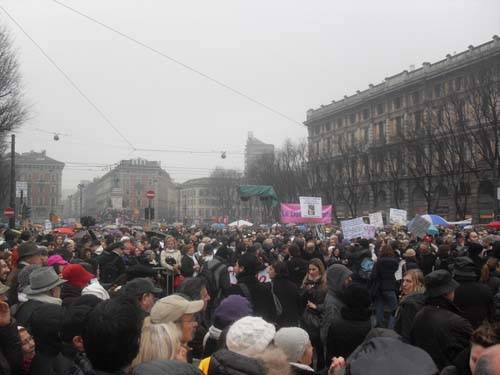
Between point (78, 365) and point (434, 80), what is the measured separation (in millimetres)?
60471

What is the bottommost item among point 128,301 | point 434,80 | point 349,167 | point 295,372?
point 295,372

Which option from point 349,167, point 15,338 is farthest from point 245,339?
point 349,167

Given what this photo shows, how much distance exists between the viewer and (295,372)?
3211mm

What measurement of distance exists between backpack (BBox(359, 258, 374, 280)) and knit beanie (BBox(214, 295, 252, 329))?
615 cm

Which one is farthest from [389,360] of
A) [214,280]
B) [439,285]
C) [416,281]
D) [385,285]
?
[385,285]

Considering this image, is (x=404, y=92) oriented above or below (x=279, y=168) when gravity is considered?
above

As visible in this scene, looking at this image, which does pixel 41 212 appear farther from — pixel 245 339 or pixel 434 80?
pixel 245 339

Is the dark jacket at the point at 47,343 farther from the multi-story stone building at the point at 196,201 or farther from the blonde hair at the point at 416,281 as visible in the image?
the multi-story stone building at the point at 196,201

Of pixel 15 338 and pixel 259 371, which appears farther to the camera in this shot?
pixel 15 338

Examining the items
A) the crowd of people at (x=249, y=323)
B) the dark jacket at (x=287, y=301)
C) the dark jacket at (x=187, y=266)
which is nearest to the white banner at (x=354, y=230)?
the crowd of people at (x=249, y=323)

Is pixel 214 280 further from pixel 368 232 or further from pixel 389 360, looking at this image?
pixel 368 232

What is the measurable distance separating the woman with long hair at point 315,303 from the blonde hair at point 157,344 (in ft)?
11.4

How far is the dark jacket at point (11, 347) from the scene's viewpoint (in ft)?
12.3

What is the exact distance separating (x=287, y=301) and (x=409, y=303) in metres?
1.96
